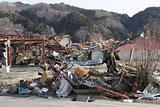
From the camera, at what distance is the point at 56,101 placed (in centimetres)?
769

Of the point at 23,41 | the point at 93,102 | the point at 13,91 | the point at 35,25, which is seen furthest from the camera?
the point at 35,25

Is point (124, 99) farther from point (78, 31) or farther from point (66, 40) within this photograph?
point (78, 31)

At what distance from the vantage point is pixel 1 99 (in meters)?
8.17

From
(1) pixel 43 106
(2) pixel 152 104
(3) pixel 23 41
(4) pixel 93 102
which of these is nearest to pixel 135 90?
(2) pixel 152 104

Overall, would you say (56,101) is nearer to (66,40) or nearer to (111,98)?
(111,98)

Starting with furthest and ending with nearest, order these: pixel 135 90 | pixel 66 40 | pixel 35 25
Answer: pixel 35 25 < pixel 66 40 < pixel 135 90

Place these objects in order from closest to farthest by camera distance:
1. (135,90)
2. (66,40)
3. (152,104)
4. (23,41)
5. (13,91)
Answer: (152,104)
(135,90)
(13,91)
(23,41)
(66,40)

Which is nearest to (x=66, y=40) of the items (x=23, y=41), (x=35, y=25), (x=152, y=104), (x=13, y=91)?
(x=23, y=41)

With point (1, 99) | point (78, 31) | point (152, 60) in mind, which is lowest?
point (1, 99)

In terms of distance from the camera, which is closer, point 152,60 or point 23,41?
point 152,60

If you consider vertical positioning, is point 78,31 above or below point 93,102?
above

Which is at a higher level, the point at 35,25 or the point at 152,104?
the point at 35,25

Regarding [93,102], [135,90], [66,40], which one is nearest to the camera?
[93,102]

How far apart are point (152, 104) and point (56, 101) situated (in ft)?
11.7
